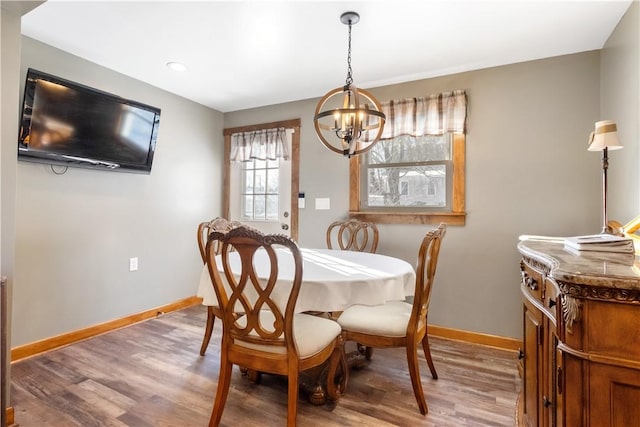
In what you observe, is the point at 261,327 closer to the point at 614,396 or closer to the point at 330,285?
the point at 330,285

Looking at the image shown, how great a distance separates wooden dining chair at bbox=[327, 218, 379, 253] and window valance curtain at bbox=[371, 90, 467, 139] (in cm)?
90

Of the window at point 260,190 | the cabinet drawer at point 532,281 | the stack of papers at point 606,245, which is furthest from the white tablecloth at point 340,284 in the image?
the window at point 260,190

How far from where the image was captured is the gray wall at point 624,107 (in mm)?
1833

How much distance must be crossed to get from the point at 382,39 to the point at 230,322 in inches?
85.9

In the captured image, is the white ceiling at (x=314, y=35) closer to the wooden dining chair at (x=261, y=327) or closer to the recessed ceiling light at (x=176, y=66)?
the recessed ceiling light at (x=176, y=66)

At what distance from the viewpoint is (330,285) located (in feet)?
5.22

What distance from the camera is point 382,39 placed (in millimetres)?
2332

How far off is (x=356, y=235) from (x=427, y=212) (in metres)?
0.70

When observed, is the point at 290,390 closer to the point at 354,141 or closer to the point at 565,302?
the point at 565,302

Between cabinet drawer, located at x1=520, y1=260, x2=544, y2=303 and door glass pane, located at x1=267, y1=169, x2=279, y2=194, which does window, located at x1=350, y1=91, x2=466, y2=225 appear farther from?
cabinet drawer, located at x1=520, y1=260, x2=544, y2=303

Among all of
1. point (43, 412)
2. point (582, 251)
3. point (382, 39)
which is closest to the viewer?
point (582, 251)

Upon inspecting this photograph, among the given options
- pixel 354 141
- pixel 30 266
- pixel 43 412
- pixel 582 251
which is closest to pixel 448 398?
pixel 582 251

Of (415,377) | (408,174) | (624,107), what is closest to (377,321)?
(415,377)

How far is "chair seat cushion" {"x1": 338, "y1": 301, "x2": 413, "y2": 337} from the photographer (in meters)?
1.82
